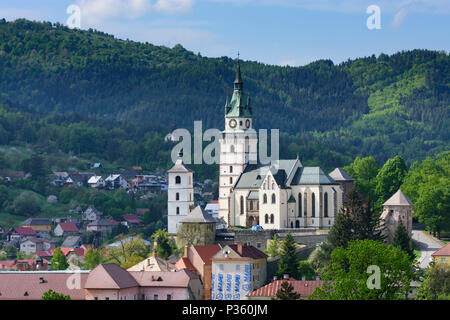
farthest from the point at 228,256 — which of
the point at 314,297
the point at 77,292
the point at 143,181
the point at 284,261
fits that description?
the point at 143,181

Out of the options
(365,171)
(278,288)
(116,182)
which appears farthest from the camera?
(116,182)

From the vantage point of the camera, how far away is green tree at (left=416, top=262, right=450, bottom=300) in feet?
235

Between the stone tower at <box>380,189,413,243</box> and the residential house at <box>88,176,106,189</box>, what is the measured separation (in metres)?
106

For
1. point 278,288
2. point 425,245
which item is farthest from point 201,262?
point 425,245

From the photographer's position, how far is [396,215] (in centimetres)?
8838

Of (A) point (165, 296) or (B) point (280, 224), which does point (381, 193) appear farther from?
(A) point (165, 296)

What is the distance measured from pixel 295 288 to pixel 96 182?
122 m

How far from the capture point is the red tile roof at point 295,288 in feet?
233

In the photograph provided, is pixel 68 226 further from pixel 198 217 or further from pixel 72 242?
pixel 198 217

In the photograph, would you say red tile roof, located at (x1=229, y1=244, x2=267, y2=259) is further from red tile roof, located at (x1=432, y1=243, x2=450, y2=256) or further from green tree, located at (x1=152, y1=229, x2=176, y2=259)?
red tile roof, located at (x1=432, y1=243, x2=450, y2=256)

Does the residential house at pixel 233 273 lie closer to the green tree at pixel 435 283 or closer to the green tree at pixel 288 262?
the green tree at pixel 288 262

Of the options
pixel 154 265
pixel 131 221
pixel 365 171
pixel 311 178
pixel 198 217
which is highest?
pixel 365 171

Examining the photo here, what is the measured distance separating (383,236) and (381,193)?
77.5ft

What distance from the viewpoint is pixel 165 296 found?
7631 centimetres
